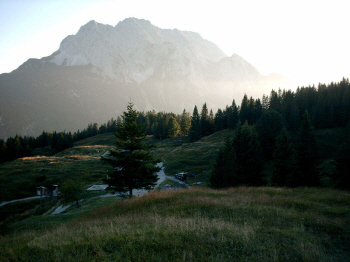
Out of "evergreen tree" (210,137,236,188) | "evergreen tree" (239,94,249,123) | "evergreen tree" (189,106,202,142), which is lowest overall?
"evergreen tree" (210,137,236,188)

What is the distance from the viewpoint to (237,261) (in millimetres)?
6316

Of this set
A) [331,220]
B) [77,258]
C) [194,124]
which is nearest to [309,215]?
[331,220]

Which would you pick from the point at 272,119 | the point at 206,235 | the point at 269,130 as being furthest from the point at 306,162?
the point at 272,119

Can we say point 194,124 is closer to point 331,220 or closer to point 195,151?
point 195,151

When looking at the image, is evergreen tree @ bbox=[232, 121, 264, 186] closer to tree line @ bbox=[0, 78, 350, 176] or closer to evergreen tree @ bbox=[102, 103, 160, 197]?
evergreen tree @ bbox=[102, 103, 160, 197]

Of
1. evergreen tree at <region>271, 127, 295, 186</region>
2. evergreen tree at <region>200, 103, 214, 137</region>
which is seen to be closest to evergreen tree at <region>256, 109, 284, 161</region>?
evergreen tree at <region>271, 127, 295, 186</region>

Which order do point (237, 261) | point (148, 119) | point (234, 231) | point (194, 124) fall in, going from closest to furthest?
point (237, 261) < point (234, 231) < point (194, 124) < point (148, 119)

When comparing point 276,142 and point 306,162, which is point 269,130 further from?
point 306,162

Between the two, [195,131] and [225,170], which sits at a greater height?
[195,131]

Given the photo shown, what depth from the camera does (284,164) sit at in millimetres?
28969

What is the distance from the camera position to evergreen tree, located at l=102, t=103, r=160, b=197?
69.9 feet

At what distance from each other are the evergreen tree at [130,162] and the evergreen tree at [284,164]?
1919 cm

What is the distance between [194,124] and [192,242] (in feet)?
319

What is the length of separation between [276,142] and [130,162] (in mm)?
24422
